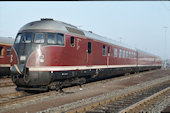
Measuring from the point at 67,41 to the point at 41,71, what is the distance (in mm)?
2558

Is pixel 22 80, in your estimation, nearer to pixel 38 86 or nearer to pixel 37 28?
pixel 38 86

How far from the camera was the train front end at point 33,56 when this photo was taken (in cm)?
995

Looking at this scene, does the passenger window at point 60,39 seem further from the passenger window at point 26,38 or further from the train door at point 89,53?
the train door at point 89,53

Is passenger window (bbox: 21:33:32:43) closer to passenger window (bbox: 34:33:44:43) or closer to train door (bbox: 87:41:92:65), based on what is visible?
passenger window (bbox: 34:33:44:43)

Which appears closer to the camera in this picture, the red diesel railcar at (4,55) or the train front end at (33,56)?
the train front end at (33,56)

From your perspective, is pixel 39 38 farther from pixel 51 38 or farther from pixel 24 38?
pixel 24 38

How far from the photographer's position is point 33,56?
10.1m

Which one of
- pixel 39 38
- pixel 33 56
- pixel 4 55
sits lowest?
pixel 33 56

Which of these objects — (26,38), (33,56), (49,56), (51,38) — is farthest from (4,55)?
(49,56)

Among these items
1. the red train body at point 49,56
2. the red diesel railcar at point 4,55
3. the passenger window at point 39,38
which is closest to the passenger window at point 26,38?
the red train body at point 49,56

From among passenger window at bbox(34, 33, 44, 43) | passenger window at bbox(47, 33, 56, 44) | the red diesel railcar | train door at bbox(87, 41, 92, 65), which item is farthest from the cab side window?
the red diesel railcar

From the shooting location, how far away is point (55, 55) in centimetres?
1075

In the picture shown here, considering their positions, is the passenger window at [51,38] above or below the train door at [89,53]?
above

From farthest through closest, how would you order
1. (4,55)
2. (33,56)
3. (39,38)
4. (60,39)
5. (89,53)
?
(4,55), (89,53), (60,39), (39,38), (33,56)
